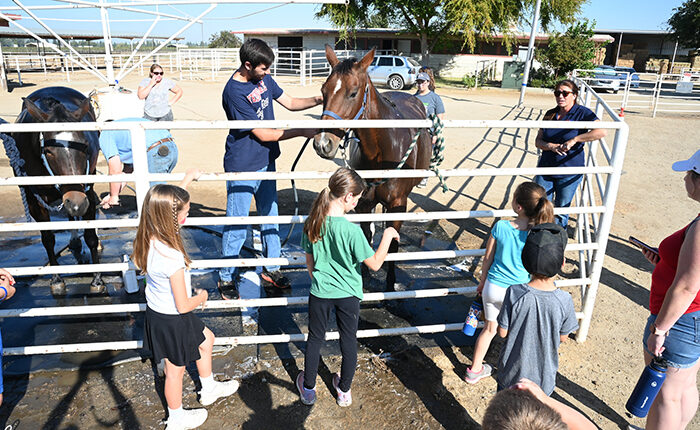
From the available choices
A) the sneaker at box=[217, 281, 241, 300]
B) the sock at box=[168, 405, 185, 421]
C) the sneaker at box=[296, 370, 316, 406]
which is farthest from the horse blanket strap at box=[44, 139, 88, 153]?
the sneaker at box=[296, 370, 316, 406]

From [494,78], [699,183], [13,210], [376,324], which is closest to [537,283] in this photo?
[699,183]

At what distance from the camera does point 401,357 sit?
336cm

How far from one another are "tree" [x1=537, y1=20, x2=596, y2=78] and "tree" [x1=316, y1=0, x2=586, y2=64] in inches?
123

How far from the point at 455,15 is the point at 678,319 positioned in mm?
28040

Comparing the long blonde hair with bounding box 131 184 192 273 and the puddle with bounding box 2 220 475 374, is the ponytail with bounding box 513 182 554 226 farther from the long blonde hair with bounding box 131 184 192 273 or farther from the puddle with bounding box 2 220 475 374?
the long blonde hair with bounding box 131 184 192 273

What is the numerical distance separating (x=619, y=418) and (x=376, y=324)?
1812 millimetres

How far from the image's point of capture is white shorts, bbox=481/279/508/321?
2.85 m

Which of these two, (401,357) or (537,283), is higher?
(537,283)

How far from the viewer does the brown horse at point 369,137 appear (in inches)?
128

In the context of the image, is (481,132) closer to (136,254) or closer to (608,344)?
(608,344)

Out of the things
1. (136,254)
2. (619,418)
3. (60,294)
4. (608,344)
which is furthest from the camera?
(60,294)

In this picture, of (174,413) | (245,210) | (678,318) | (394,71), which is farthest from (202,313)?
(394,71)

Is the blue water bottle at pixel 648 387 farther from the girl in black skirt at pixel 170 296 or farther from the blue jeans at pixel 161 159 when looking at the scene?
the blue jeans at pixel 161 159

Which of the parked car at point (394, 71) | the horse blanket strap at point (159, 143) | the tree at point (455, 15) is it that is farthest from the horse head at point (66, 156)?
the tree at point (455, 15)
